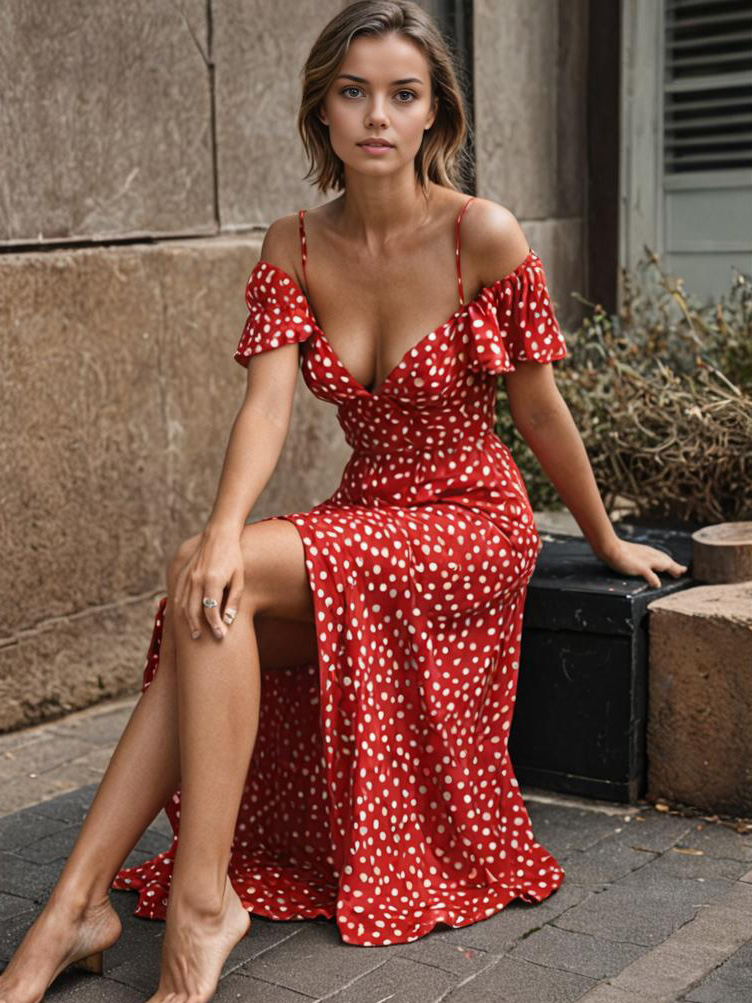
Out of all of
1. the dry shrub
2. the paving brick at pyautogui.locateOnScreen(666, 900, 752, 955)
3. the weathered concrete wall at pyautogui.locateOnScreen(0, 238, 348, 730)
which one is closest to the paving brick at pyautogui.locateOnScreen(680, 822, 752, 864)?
the paving brick at pyautogui.locateOnScreen(666, 900, 752, 955)

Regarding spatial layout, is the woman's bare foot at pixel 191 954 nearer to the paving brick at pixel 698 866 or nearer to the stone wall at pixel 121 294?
the paving brick at pixel 698 866

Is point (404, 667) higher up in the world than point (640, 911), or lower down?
higher up

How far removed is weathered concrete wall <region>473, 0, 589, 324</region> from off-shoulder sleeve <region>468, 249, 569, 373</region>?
2.87 m

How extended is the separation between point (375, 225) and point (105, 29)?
5.89 ft

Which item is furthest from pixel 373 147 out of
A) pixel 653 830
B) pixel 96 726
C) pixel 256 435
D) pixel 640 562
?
pixel 96 726

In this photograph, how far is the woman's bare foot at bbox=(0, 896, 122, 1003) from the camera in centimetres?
276

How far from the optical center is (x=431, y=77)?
10.7 feet

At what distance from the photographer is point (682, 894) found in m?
3.26

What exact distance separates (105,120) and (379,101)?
1818 mm

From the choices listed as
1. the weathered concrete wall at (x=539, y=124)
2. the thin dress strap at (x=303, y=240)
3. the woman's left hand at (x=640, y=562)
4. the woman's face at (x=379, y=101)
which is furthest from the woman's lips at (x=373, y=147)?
the weathered concrete wall at (x=539, y=124)

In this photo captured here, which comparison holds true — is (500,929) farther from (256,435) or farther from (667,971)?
(256,435)

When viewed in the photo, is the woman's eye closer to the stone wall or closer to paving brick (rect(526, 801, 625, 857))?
the stone wall

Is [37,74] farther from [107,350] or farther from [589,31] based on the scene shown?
[589,31]

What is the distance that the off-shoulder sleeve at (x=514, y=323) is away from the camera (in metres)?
3.27
